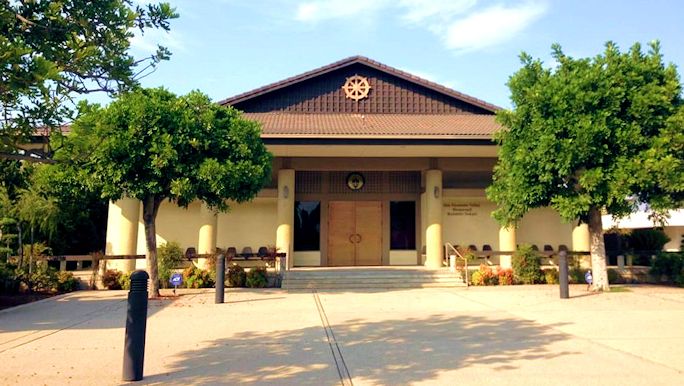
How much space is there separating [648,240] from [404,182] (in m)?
11.0

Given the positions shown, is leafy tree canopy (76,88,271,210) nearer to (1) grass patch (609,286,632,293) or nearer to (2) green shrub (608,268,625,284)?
(1) grass patch (609,286,632,293)

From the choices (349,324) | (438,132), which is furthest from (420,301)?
(438,132)

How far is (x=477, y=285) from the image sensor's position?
15.8 m

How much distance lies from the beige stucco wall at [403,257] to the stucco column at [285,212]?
15.2 ft

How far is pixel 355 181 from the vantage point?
20.1 metres

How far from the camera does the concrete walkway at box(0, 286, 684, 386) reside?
5449 millimetres

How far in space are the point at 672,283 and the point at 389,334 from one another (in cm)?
1321

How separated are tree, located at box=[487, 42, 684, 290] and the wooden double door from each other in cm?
757

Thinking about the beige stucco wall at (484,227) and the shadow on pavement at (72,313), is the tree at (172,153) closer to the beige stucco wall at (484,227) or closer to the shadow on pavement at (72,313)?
the shadow on pavement at (72,313)

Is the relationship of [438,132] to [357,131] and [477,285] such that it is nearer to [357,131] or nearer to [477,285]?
[357,131]

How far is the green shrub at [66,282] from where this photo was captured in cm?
1460

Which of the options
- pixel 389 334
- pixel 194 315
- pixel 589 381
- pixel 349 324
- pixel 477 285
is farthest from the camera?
pixel 477 285

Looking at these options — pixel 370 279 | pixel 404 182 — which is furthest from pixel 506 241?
pixel 370 279

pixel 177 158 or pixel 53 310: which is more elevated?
pixel 177 158
